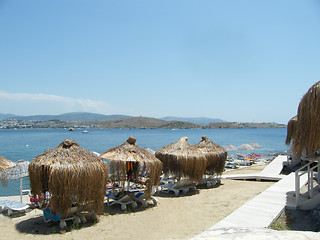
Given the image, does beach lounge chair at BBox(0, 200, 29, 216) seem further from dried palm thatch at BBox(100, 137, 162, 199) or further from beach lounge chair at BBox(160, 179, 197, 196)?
beach lounge chair at BBox(160, 179, 197, 196)

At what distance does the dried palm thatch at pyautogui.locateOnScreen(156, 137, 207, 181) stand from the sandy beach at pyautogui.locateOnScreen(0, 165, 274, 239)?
1.18 m

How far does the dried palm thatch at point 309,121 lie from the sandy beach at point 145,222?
3108 millimetres

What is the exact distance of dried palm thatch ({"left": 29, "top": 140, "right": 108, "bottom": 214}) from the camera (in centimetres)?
671

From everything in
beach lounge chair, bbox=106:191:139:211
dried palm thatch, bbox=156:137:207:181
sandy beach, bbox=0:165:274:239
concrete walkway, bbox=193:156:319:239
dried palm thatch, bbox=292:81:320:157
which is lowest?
sandy beach, bbox=0:165:274:239

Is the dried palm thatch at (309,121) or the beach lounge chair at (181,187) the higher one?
the dried palm thatch at (309,121)

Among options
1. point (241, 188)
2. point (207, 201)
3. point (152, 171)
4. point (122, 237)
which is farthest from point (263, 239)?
point (241, 188)

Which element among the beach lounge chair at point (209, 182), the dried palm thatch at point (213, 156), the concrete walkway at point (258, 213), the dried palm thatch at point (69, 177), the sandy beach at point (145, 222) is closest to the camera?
the concrete walkway at point (258, 213)

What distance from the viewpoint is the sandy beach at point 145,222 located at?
21.7 feet

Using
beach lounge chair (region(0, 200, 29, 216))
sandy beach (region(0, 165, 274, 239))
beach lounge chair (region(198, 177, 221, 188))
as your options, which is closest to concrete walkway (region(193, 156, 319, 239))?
sandy beach (region(0, 165, 274, 239))

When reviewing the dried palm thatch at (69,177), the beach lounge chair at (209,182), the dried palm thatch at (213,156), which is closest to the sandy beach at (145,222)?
the dried palm thatch at (69,177)

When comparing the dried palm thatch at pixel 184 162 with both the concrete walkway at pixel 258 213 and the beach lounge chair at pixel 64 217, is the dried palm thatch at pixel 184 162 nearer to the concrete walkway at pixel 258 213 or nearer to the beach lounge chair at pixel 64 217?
the concrete walkway at pixel 258 213

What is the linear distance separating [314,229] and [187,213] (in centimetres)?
351

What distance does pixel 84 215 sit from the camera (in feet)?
25.4

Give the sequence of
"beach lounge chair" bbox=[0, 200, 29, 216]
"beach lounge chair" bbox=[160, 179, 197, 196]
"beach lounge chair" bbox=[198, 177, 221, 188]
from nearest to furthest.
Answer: "beach lounge chair" bbox=[0, 200, 29, 216]
"beach lounge chair" bbox=[160, 179, 197, 196]
"beach lounge chair" bbox=[198, 177, 221, 188]
